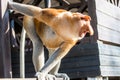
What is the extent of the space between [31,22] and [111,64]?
2.67m

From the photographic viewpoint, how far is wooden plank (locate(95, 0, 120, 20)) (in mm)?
6239

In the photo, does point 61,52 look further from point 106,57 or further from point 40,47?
point 106,57

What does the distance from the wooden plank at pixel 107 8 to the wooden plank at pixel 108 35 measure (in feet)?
1.01

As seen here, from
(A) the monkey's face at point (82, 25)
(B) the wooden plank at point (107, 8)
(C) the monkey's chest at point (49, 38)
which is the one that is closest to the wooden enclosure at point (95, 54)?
(B) the wooden plank at point (107, 8)

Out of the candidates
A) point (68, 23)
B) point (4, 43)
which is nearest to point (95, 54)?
point (4, 43)

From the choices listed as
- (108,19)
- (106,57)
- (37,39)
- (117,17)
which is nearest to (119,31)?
(117,17)

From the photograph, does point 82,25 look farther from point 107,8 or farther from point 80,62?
point 107,8

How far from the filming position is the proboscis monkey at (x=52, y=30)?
3.41 meters

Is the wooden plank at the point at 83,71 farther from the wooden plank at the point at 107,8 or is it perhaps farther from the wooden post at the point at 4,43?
the wooden post at the point at 4,43


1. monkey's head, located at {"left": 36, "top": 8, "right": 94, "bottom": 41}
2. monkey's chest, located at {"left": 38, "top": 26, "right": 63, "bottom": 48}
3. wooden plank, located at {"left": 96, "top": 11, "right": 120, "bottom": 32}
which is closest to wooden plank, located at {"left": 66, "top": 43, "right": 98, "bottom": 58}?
wooden plank, located at {"left": 96, "top": 11, "right": 120, "bottom": 32}

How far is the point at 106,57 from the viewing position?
245 inches

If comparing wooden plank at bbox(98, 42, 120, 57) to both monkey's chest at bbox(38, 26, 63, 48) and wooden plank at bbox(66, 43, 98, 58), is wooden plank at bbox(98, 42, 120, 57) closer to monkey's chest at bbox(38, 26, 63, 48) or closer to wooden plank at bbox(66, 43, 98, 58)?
wooden plank at bbox(66, 43, 98, 58)

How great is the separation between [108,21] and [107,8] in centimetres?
23

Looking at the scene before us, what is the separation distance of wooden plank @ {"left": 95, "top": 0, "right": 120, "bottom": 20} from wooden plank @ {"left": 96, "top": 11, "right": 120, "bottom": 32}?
7cm
